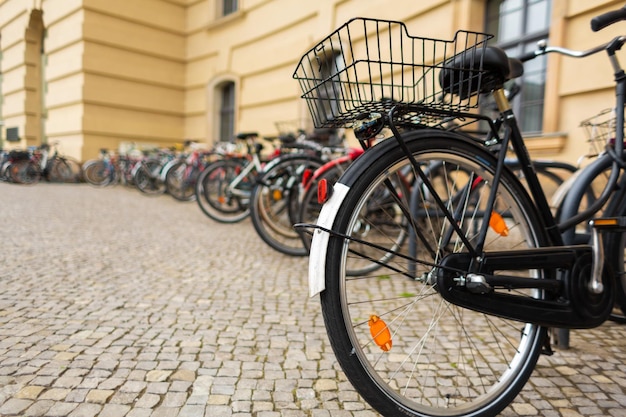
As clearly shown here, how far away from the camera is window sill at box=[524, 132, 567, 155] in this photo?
484 centimetres

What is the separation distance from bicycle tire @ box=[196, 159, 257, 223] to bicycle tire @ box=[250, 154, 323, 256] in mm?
1613

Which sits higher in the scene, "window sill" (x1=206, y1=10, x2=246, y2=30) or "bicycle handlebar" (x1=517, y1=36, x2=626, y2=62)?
"window sill" (x1=206, y1=10, x2=246, y2=30)

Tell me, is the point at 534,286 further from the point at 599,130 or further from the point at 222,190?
the point at 222,190

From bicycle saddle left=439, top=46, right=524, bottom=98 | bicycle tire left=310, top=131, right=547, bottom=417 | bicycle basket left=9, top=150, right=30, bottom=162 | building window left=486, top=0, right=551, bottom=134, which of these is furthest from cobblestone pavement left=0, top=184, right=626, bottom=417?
bicycle basket left=9, top=150, right=30, bottom=162

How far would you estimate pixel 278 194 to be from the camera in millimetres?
4387

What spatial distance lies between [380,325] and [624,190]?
4.65 feet

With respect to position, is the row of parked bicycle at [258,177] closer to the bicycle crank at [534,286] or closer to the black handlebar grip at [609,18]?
the black handlebar grip at [609,18]

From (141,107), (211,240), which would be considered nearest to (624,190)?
(211,240)

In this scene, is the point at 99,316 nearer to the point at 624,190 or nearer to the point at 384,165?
the point at 384,165

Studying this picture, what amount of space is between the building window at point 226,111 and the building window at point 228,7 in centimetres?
175

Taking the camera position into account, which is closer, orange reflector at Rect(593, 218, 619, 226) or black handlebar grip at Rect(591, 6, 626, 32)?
orange reflector at Rect(593, 218, 619, 226)

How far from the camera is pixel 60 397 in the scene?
1.63m

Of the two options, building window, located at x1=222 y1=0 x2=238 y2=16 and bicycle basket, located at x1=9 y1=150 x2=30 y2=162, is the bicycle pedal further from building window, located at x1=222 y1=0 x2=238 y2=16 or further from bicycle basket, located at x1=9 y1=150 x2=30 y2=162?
bicycle basket, located at x1=9 y1=150 x2=30 y2=162

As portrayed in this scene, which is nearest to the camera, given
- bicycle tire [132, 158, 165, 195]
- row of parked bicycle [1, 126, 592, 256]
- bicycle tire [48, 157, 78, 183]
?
row of parked bicycle [1, 126, 592, 256]
